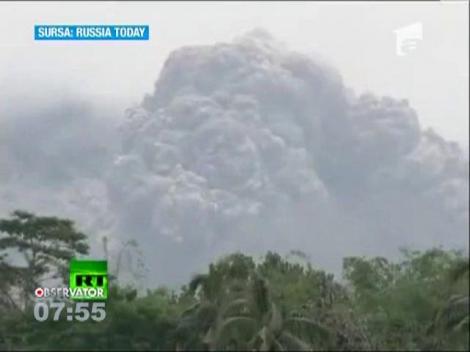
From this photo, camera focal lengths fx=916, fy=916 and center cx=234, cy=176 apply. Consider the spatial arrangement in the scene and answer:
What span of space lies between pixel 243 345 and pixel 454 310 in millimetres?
8056

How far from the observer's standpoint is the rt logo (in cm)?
3922

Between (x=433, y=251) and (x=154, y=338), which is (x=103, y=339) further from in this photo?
(x=433, y=251)

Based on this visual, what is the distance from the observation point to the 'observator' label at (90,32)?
117ft

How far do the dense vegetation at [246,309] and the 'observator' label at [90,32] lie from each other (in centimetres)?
1045

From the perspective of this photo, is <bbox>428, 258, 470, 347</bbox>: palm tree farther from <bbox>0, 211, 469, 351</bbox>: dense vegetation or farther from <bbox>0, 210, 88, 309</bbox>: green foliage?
<bbox>0, 210, 88, 309</bbox>: green foliage

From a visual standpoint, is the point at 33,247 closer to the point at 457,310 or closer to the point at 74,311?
the point at 74,311

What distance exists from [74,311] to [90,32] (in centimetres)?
1405

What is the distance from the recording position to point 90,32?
122ft

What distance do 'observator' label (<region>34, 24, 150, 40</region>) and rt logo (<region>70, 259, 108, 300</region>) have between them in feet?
30.8

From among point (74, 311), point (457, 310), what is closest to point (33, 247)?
point (74, 311)

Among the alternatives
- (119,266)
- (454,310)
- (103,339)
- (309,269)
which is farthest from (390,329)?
(119,266)

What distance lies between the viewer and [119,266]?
7219cm
